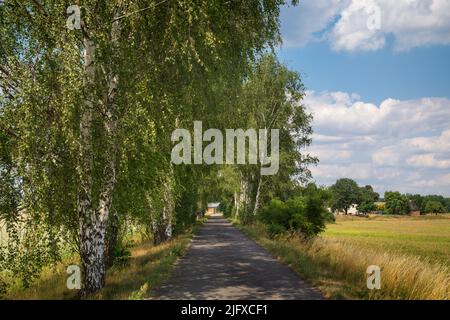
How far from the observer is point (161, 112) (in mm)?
11070

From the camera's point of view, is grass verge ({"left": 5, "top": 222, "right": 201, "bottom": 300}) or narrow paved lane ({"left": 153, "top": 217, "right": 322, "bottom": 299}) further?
grass verge ({"left": 5, "top": 222, "right": 201, "bottom": 300})

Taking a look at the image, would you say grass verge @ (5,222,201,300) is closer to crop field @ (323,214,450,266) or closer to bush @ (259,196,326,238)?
crop field @ (323,214,450,266)

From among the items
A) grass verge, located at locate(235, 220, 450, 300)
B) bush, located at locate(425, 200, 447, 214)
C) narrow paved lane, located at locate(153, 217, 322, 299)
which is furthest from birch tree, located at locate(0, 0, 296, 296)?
bush, located at locate(425, 200, 447, 214)

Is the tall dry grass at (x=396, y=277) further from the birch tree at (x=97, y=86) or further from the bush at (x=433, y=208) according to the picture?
the bush at (x=433, y=208)

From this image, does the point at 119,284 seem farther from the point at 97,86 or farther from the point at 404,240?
the point at 404,240

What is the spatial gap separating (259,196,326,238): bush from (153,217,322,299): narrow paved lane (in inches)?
224

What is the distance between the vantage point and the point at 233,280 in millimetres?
12328

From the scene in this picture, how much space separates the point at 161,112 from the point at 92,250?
149 inches

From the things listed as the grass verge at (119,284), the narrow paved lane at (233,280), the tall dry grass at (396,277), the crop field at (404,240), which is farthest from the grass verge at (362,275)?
the grass verge at (119,284)

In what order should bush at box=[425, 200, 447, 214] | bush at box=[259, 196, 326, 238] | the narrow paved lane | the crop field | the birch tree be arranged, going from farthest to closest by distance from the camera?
bush at box=[425, 200, 447, 214], the crop field, bush at box=[259, 196, 326, 238], the narrow paved lane, the birch tree

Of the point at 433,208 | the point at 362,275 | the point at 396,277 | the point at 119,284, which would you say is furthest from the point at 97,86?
the point at 433,208

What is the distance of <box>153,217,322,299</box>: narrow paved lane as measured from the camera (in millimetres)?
10305

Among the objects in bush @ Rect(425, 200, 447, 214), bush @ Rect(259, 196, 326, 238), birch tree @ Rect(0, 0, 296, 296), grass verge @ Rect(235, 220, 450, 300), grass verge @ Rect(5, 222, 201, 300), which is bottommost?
bush @ Rect(425, 200, 447, 214)
